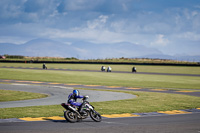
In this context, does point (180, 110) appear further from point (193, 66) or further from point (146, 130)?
point (193, 66)

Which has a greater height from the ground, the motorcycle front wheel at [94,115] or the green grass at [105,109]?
the motorcycle front wheel at [94,115]

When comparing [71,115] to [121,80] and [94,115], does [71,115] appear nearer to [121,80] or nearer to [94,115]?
[94,115]

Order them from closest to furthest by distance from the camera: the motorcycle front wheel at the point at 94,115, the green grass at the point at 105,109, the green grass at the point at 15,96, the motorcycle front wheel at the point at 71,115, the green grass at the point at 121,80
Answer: the motorcycle front wheel at the point at 71,115, the motorcycle front wheel at the point at 94,115, the green grass at the point at 105,109, the green grass at the point at 15,96, the green grass at the point at 121,80

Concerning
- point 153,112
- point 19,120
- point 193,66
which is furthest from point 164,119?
point 193,66

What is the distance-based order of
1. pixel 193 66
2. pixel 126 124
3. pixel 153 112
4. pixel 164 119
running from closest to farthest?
pixel 126 124
pixel 164 119
pixel 153 112
pixel 193 66

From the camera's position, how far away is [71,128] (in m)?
14.4

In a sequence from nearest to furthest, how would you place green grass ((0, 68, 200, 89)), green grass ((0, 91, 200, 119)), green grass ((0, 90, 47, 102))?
green grass ((0, 91, 200, 119)) < green grass ((0, 90, 47, 102)) < green grass ((0, 68, 200, 89))

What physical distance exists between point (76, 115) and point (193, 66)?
289 feet

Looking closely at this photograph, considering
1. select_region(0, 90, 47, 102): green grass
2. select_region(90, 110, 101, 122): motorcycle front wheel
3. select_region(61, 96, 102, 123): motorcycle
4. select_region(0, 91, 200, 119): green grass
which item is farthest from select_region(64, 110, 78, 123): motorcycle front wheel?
select_region(0, 90, 47, 102): green grass

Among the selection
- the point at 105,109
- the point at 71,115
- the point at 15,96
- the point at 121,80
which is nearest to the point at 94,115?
the point at 71,115

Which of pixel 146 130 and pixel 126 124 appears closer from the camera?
pixel 146 130

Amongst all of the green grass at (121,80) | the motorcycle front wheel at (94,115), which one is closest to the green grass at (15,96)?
the motorcycle front wheel at (94,115)

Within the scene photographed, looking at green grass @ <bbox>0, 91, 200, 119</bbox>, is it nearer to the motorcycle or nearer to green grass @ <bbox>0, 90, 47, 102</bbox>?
the motorcycle

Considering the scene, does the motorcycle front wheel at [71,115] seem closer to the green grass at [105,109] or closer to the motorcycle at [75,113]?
the motorcycle at [75,113]
